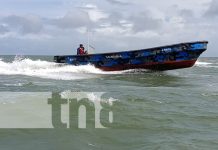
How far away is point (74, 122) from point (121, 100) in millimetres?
3439

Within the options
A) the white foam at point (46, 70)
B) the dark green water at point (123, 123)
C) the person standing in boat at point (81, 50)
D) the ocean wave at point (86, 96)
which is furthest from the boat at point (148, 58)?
the ocean wave at point (86, 96)

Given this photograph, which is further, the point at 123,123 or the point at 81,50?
the point at 81,50

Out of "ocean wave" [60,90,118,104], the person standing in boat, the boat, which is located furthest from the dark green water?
the person standing in boat

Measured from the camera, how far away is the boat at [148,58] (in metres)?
22.2

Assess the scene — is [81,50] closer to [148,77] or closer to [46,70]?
[46,70]

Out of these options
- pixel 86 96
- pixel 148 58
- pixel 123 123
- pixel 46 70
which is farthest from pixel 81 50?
pixel 123 123

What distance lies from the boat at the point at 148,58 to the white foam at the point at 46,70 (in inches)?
11.7

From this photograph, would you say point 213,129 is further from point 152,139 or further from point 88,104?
point 88,104

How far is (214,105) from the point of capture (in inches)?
469

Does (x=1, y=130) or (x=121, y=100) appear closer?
(x=1, y=130)

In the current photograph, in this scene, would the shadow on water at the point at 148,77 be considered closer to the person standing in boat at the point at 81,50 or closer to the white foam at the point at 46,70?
the white foam at the point at 46,70

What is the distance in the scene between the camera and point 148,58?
915 inches

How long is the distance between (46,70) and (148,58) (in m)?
6.02

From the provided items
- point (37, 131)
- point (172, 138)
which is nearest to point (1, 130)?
point (37, 131)
